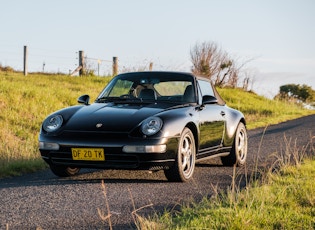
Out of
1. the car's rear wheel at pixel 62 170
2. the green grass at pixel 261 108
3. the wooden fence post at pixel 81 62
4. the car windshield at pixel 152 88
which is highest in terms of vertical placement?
the wooden fence post at pixel 81 62

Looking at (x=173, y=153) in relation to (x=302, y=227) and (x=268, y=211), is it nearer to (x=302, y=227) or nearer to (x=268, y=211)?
(x=268, y=211)

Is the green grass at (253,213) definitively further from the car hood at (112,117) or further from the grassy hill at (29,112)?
the grassy hill at (29,112)

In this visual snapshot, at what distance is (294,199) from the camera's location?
575cm

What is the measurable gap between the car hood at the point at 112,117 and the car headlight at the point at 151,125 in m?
0.09

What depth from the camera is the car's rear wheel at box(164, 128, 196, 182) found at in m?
7.01

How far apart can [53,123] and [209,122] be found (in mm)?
2223

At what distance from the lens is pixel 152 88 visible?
26.7 ft

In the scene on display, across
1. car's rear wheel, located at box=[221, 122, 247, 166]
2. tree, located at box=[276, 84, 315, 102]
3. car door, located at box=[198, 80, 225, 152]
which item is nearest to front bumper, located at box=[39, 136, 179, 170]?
car door, located at box=[198, 80, 225, 152]

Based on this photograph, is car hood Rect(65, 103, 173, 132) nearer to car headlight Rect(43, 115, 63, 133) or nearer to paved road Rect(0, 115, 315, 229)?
car headlight Rect(43, 115, 63, 133)

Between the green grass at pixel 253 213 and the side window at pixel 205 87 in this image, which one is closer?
the green grass at pixel 253 213

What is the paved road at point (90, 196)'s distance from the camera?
498 centimetres

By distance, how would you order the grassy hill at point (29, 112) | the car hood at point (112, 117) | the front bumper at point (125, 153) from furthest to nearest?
1. the grassy hill at point (29, 112)
2. the car hood at point (112, 117)
3. the front bumper at point (125, 153)

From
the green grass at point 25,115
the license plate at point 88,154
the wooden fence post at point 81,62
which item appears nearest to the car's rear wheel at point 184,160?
the license plate at point 88,154

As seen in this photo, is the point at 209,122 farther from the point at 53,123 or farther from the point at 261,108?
the point at 261,108
